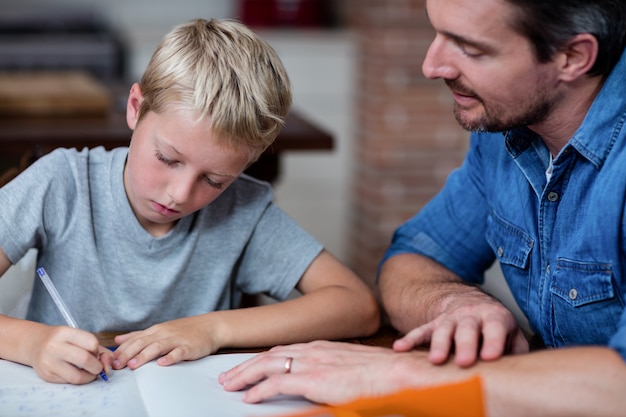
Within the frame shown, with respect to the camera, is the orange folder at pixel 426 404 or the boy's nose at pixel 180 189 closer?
the orange folder at pixel 426 404

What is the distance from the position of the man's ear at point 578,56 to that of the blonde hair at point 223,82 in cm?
38

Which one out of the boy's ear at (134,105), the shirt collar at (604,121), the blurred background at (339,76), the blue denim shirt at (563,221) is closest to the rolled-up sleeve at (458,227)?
the blue denim shirt at (563,221)

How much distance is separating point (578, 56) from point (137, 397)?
0.71 metres

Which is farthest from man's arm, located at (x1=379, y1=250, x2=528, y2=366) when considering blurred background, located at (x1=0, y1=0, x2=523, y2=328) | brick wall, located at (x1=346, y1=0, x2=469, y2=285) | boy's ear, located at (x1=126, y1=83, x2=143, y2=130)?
brick wall, located at (x1=346, y1=0, x2=469, y2=285)

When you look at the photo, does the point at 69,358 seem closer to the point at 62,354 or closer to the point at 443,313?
the point at 62,354

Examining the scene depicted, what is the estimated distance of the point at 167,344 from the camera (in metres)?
1.11

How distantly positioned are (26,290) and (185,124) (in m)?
0.41

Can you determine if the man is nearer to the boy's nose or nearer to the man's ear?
the man's ear

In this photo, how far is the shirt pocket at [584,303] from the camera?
3.85 ft

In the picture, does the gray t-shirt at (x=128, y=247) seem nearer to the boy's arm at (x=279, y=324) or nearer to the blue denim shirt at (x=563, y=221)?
the boy's arm at (x=279, y=324)

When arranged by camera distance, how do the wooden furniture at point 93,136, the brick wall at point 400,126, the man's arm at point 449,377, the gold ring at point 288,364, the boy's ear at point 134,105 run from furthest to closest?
1. the brick wall at point 400,126
2. the wooden furniture at point 93,136
3. the boy's ear at point 134,105
4. the gold ring at point 288,364
5. the man's arm at point 449,377

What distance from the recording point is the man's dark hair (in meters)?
1.12

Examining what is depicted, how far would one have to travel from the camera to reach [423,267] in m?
1.43

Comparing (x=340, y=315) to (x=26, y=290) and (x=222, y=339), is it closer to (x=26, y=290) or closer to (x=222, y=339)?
(x=222, y=339)
